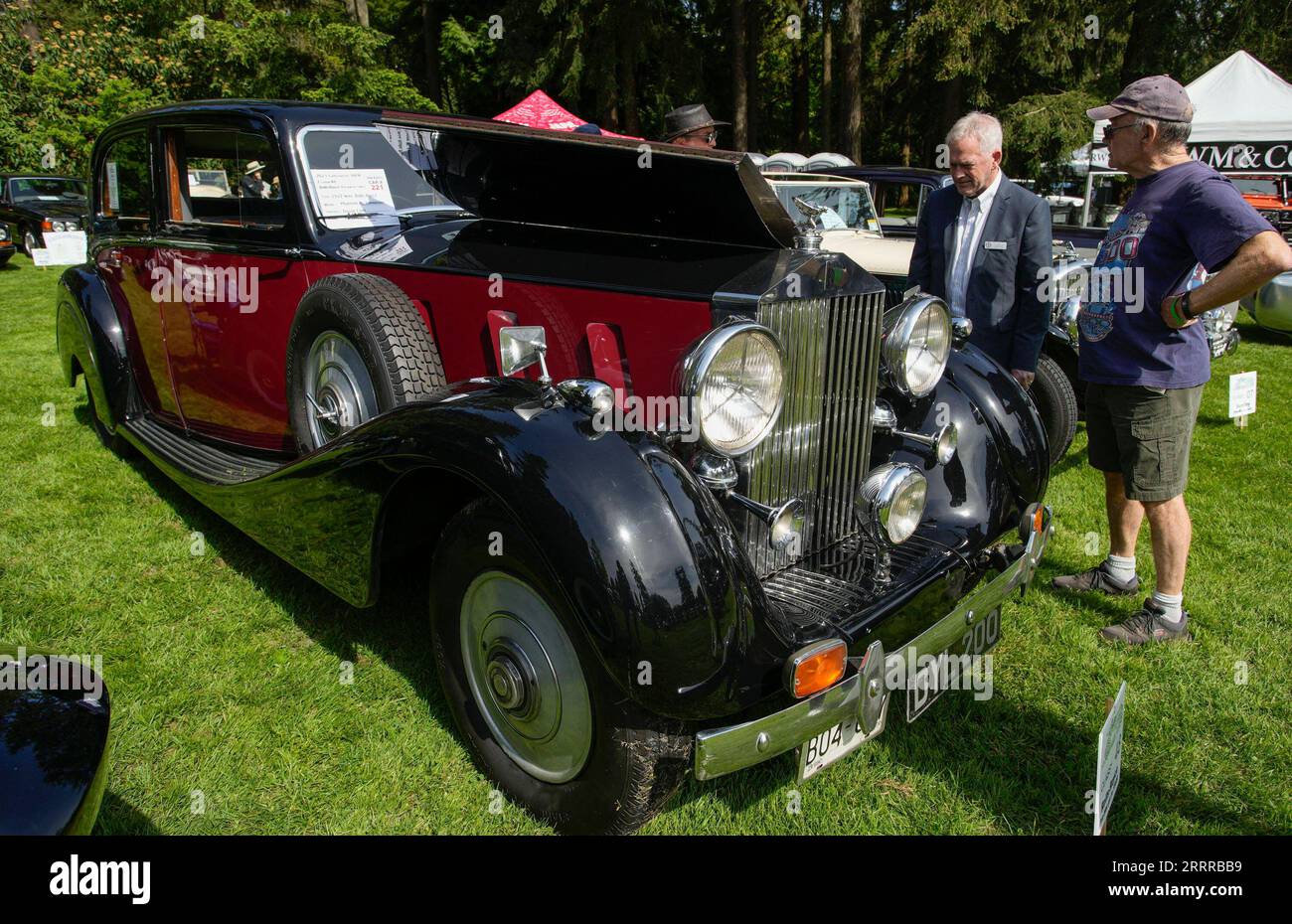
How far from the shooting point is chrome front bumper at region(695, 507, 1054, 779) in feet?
5.57

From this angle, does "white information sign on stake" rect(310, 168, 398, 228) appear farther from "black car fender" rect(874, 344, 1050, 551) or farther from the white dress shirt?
the white dress shirt

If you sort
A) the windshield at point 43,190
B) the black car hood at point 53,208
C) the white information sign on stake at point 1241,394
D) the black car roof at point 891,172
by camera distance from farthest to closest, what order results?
the windshield at point 43,190, the black car hood at point 53,208, the black car roof at point 891,172, the white information sign on stake at point 1241,394

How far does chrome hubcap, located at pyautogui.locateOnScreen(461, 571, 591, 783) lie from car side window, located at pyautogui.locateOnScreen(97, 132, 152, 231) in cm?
316

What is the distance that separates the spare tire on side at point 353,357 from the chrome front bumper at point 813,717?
4.28 ft

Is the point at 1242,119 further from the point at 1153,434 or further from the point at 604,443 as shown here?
the point at 604,443

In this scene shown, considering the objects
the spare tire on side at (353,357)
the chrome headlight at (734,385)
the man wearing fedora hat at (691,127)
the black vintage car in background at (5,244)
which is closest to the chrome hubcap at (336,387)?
the spare tire on side at (353,357)

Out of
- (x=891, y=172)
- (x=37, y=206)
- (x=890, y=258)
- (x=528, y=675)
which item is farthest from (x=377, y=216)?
(x=37, y=206)

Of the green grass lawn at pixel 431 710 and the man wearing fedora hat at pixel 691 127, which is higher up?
the man wearing fedora hat at pixel 691 127

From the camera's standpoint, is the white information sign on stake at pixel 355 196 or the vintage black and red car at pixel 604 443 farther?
the white information sign on stake at pixel 355 196

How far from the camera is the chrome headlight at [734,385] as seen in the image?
1910mm

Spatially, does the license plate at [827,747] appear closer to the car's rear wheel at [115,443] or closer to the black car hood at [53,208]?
the car's rear wheel at [115,443]

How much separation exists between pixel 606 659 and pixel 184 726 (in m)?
1.66
